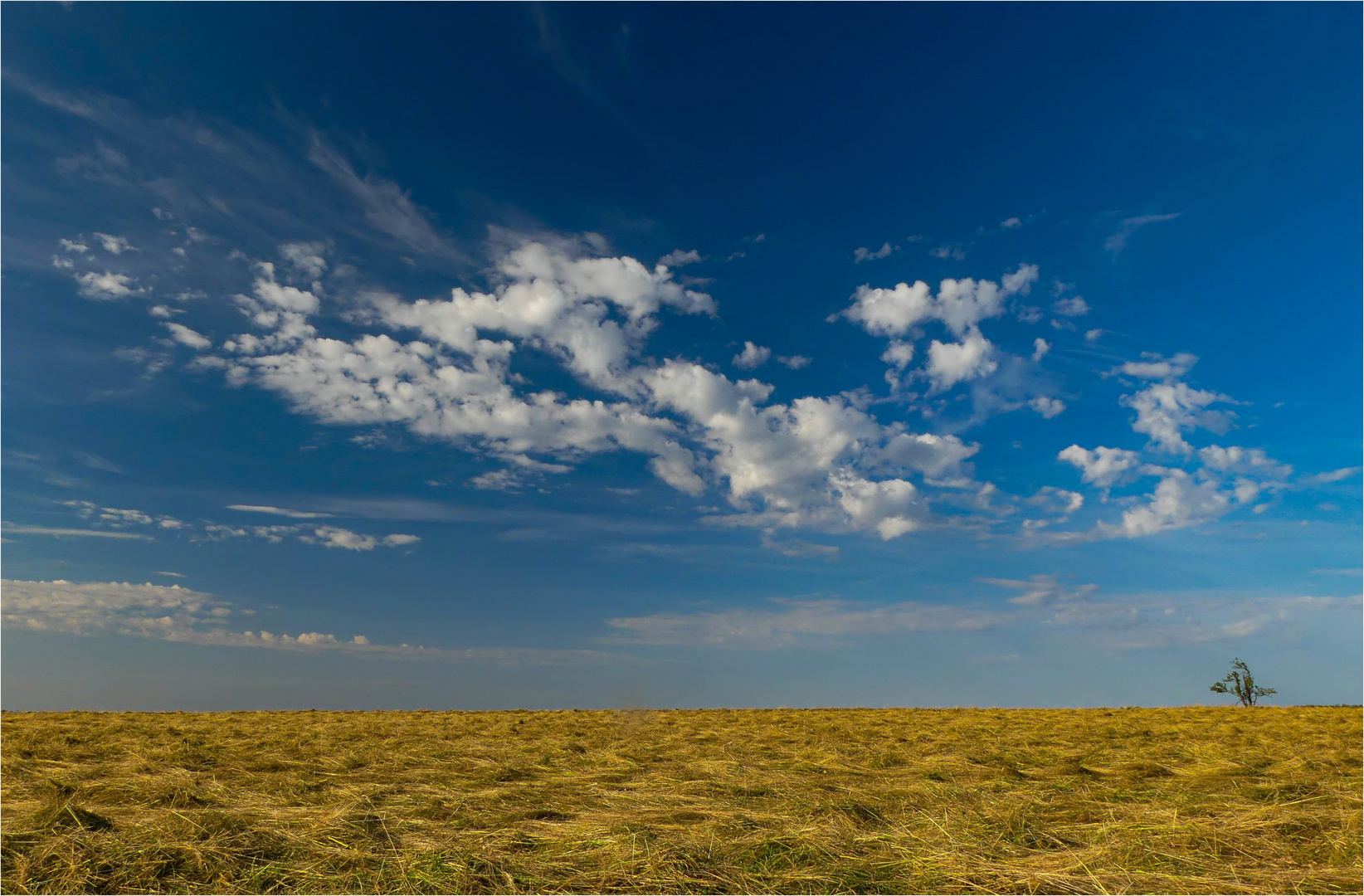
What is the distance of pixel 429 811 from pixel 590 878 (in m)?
2.78

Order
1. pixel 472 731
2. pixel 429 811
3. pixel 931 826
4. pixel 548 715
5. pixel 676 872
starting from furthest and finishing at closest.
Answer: pixel 548 715 → pixel 472 731 → pixel 429 811 → pixel 931 826 → pixel 676 872

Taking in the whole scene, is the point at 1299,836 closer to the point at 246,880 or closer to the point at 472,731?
the point at 246,880

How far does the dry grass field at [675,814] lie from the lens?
5074 mm

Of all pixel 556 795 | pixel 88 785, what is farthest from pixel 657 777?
pixel 88 785

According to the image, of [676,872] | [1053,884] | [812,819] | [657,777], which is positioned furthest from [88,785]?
[1053,884]

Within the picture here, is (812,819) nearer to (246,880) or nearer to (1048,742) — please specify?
(246,880)

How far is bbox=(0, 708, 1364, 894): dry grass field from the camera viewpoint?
5.07 m

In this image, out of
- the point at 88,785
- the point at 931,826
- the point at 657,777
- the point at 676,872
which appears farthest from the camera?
the point at 657,777

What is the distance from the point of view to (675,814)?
6.72 metres

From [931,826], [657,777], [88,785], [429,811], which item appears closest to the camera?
[931,826]

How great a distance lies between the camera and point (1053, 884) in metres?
4.98

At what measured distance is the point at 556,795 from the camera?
7.85m

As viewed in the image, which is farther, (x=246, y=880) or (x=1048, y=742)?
(x=1048, y=742)

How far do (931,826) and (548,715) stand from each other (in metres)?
14.7
